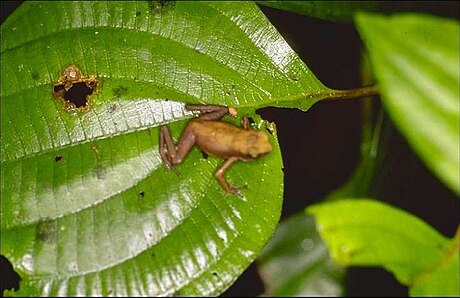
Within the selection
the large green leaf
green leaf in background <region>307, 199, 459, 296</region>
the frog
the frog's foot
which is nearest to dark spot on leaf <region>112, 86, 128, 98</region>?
the large green leaf

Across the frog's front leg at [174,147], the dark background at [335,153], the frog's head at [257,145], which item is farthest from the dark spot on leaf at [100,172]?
the dark background at [335,153]

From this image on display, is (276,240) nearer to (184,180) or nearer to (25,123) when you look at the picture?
(184,180)

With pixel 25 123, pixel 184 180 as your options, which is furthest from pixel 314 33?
pixel 25 123

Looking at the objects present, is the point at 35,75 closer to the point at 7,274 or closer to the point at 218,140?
the point at 218,140

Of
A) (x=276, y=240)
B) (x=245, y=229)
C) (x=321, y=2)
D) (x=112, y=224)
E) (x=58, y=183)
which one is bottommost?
(x=276, y=240)

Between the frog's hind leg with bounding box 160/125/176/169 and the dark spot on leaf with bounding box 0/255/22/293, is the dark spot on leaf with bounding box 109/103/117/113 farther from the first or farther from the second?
the dark spot on leaf with bounding box 0/255/22/293

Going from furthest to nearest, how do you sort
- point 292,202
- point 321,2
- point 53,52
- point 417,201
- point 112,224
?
A: point 292,202 < point 417,201 < point 321,2 < point 53,52 < point 112,224

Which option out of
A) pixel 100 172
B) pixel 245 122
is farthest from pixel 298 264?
pixel 100 172

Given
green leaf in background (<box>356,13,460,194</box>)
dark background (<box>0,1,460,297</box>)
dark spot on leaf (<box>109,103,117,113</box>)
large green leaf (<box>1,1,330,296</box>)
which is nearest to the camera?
green leaf in background (<box>356,13,460,194</box>)
